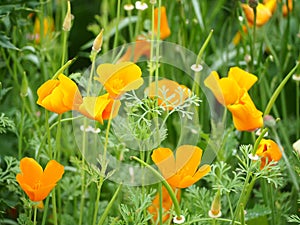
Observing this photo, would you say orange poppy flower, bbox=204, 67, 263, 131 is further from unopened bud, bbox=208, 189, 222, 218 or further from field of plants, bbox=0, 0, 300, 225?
unopened bud, bbox=208, 189, 222, 218

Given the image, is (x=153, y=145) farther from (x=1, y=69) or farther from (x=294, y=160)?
(x=1, y=69)

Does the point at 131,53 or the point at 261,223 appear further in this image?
the point at 131,53

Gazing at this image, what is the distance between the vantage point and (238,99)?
3.23 feet

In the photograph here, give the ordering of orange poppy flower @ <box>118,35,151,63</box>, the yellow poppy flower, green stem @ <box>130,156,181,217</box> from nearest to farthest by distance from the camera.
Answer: green stem @ <box>130,156,181,217</box> → the yellow poppy flower → orange poppy flower @ <box>118,35,151,63</box>

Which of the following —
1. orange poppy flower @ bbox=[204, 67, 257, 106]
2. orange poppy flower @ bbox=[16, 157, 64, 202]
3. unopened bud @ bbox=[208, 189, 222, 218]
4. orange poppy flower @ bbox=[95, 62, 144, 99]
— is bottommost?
unopened bud @ bbox=[208, 189, 222, 218]

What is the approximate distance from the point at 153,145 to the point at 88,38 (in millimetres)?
964

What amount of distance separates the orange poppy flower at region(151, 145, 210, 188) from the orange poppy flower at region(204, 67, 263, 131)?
88 mm

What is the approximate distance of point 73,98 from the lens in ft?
2.96

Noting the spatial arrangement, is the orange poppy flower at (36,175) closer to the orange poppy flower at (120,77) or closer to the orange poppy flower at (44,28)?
the orange poppy flower at (120,77)

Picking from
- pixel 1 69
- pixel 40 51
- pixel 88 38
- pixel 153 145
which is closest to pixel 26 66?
pixel 1 69

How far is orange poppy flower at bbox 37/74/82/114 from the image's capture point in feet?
2.94

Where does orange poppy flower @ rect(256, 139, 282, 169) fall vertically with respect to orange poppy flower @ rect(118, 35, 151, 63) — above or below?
below

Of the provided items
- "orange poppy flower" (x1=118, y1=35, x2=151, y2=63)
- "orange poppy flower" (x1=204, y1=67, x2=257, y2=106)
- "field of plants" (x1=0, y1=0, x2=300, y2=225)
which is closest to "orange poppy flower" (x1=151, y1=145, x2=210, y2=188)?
"field of plants" (x1=0, y1=0, x2=300, y2=225)

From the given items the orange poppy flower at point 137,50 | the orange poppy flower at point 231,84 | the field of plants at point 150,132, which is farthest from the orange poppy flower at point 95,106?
the orange poppy flower at point 137,50
